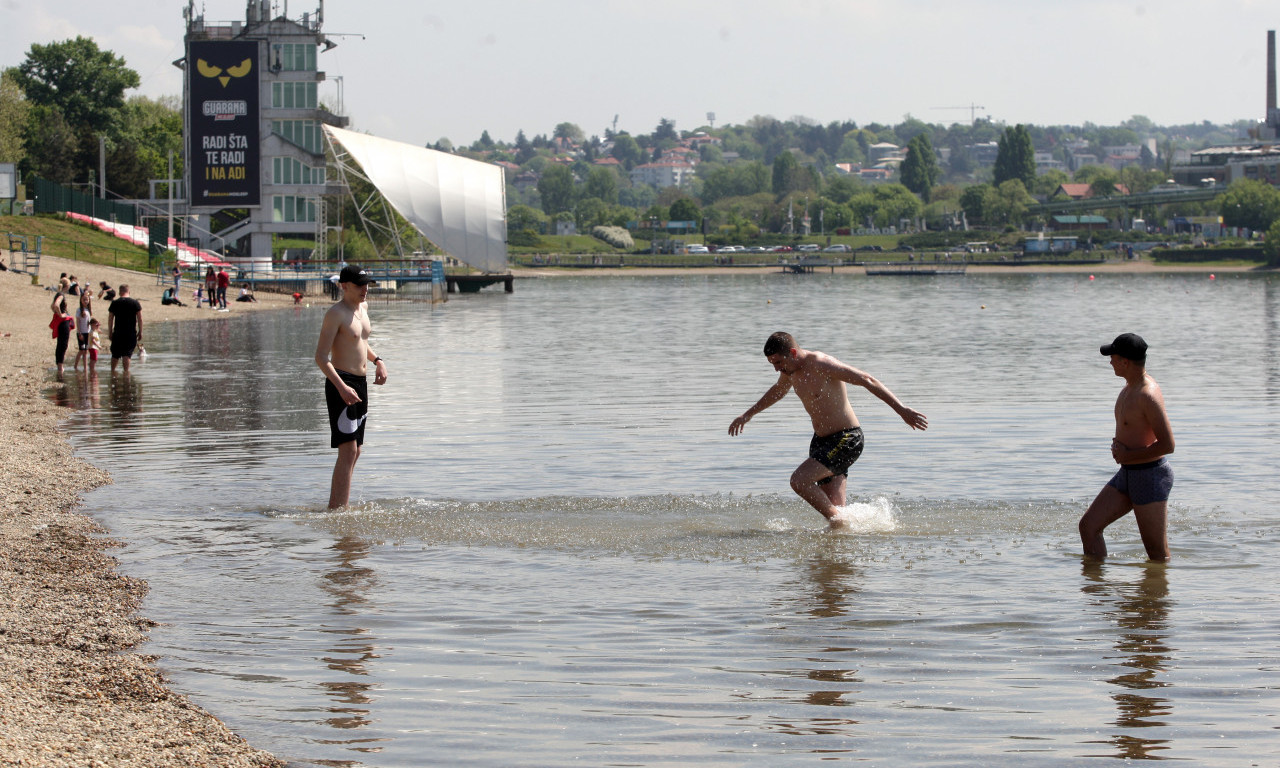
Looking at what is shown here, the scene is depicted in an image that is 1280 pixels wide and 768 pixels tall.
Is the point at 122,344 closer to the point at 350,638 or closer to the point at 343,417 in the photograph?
the point at 343,417

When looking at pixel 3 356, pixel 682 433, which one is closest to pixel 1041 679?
pixel 682 433

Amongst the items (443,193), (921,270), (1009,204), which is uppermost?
(1009,204)

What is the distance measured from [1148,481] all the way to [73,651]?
6560 millimetres

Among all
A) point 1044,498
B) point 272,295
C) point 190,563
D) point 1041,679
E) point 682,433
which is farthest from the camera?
point 272,295

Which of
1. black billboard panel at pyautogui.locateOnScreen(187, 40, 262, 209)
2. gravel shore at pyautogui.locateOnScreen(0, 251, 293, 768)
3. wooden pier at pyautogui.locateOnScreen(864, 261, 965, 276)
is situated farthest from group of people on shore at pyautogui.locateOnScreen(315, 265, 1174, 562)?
wooden pier at pyautogui.locateOnScreen(864, 261, 965, 276)

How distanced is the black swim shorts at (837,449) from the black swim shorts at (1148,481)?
201 cm

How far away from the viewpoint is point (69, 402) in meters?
19.1

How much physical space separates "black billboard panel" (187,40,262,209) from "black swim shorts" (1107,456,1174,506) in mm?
69455

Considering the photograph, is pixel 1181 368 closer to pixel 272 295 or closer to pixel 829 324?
pixel 829 324

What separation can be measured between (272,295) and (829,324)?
26067 millimetres

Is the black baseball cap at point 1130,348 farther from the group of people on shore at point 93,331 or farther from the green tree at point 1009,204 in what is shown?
the green tree at point 1009,204

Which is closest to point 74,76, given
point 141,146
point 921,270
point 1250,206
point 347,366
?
point 141,146

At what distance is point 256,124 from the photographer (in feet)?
240

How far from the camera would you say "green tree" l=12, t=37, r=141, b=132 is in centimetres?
10094
